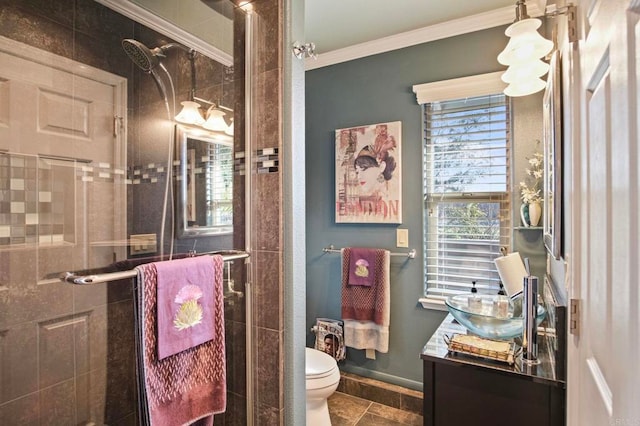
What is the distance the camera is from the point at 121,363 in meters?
1.19

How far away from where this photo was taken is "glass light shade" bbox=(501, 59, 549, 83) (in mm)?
1589

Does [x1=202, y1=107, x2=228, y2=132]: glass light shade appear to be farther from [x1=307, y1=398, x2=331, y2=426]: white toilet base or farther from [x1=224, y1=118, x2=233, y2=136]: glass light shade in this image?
[x1=307, y1=398, x2=331, y2=426]: white toilet base

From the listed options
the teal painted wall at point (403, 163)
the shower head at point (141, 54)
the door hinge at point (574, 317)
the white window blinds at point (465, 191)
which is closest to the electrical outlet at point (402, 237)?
the teal painted wall at point (403, 163)

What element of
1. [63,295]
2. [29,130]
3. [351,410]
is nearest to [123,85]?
[29,130]

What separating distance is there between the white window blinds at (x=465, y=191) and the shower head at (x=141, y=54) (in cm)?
177

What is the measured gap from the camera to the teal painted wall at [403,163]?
7.80ft

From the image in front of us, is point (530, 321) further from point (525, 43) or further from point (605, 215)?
point (525, 43)

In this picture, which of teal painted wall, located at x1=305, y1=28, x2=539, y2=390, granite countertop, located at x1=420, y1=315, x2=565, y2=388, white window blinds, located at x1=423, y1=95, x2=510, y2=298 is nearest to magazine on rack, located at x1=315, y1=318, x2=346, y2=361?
teal painted wall, located at x1=305, y1=28, x2=539, y2=390

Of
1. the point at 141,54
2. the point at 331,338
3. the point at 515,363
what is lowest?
the point at 331,338

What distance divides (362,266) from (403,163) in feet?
2.57

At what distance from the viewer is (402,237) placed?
251 cm

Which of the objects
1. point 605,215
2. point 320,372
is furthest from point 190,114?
point 320,372

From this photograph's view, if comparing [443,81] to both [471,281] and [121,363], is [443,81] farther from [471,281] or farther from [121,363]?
[121,363]

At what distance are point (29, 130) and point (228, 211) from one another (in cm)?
67
